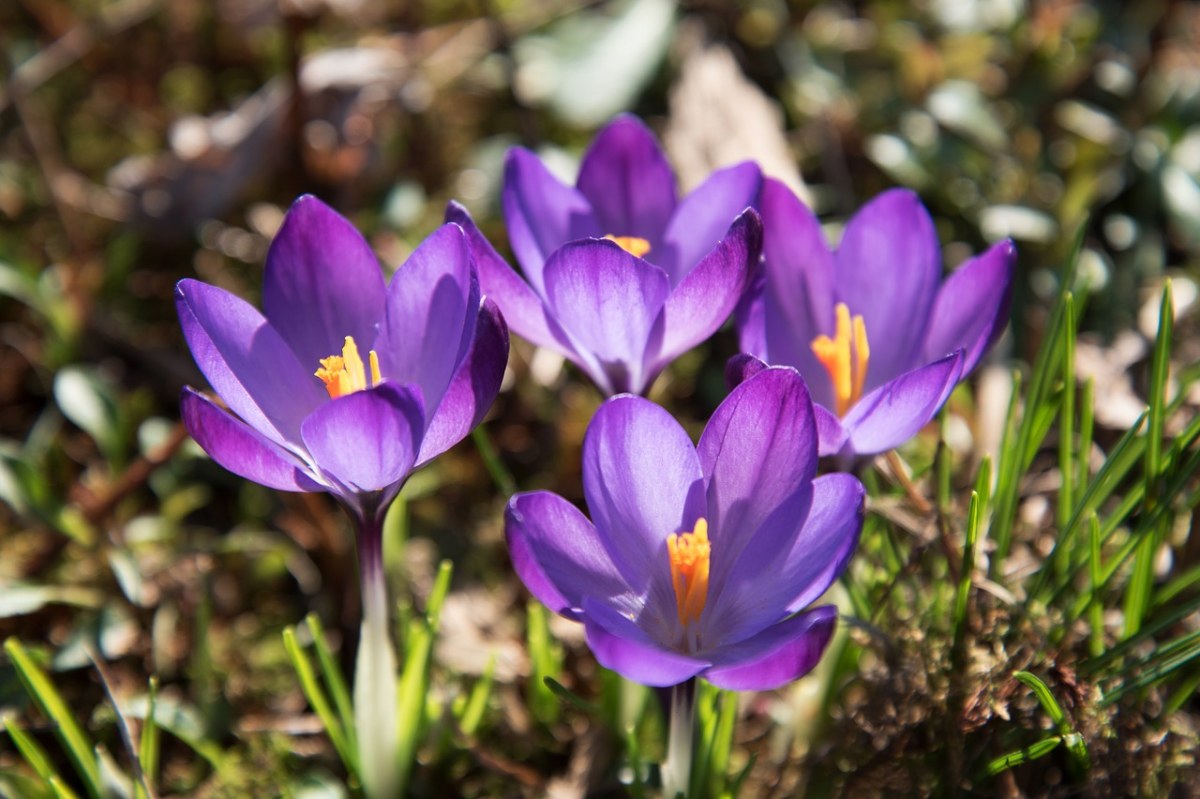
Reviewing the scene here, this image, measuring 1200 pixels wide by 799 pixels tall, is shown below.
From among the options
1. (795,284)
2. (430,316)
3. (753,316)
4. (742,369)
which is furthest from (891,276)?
(430,316)

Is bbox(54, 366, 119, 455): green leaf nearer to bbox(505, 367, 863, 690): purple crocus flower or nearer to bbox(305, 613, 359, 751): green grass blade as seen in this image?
bbox(305, 613, 359, 751): green grass blade

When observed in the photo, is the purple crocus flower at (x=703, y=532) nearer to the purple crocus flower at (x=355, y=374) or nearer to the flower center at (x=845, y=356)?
the purple crocus flower at (x=355, y=374)

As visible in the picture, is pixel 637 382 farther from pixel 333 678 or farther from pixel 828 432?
pixel 333 678

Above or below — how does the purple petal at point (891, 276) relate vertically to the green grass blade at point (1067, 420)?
above

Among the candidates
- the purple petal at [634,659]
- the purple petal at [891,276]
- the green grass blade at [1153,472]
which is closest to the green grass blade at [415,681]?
the purple petal at [634,659]

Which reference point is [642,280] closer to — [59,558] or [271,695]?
[271,695]

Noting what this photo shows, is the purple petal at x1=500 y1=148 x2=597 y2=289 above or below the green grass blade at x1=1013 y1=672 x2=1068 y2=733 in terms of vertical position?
above

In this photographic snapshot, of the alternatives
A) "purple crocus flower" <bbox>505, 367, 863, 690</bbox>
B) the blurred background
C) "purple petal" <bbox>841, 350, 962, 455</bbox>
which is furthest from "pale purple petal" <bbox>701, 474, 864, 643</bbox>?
the blurred background
